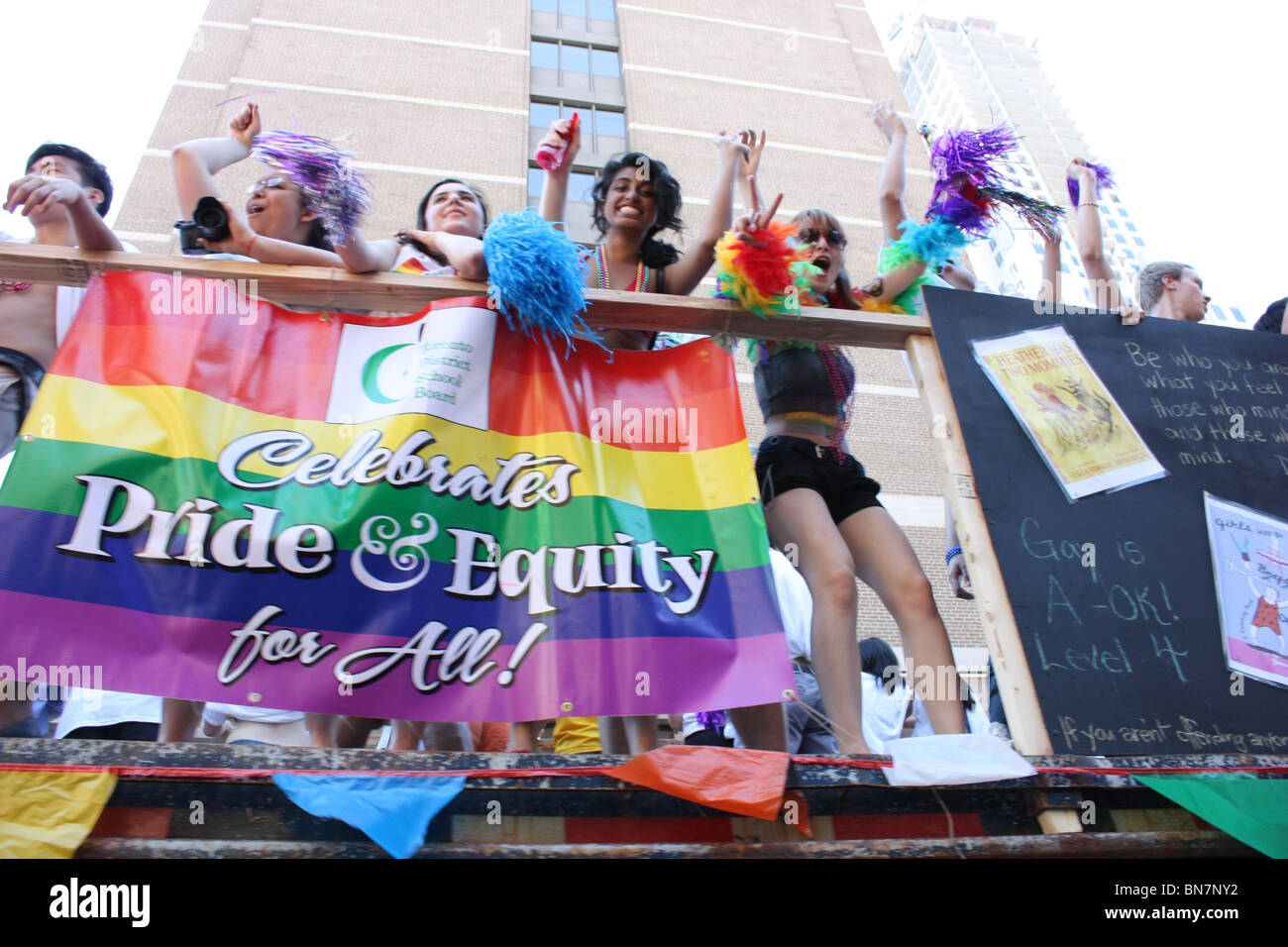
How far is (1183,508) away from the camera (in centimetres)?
264

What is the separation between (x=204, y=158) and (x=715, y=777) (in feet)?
8.31

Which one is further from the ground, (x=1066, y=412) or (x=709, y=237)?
(x=709, y=237)

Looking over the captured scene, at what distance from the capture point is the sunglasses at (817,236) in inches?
128

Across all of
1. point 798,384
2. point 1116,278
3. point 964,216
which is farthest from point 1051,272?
point 798,384

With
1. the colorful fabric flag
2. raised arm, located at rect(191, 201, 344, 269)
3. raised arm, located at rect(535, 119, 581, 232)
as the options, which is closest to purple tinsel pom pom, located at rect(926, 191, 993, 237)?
the colorful fabric flag

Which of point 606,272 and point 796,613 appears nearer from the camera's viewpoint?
point 606,272

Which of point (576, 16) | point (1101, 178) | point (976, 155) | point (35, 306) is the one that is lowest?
point (35, 306)

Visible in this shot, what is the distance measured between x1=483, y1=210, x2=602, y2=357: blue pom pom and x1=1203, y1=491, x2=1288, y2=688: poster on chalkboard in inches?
79.8

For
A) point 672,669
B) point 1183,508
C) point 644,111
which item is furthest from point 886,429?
point 672,669

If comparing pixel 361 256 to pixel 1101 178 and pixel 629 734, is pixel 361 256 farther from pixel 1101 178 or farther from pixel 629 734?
pixel 1101 178

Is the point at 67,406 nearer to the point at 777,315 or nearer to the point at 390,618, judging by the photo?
→ the point at 390,618

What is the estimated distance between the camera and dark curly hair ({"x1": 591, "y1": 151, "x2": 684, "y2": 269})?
311 cm

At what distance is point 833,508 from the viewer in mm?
2779

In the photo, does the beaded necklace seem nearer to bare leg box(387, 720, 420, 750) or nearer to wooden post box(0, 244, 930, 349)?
wooden post box(0, 244, 930, 349)
